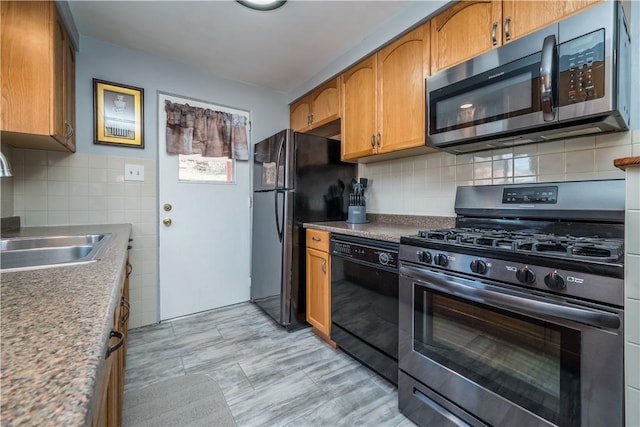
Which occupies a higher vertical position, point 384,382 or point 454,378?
point 454,378

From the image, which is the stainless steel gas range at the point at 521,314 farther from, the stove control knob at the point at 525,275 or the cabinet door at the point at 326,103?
the cabinet door at the point at 326,103

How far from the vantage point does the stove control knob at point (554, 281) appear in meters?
0.94

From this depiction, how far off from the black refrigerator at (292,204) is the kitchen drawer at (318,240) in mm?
120

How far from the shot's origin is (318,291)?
87.7 inches

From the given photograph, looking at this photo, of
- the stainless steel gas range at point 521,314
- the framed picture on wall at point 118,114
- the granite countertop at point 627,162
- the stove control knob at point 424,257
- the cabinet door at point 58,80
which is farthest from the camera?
the framed picture on wall at point 118,114

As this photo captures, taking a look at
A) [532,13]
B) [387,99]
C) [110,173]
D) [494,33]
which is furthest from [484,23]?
[110,173]

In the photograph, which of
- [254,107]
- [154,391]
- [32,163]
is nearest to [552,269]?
[154,391]

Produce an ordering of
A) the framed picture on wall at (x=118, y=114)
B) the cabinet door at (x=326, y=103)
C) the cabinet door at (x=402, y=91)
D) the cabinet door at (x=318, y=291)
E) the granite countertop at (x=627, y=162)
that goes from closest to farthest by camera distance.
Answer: the granite countertop at (x=627, y=162)
the cabinet door at (x=402, y=91)
the cabinet door at (x=318, y=291)
the framed picture on wall at (x=118, y=114)
the cabinet door at (x=326, y=103)

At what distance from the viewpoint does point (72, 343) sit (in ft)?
1.37

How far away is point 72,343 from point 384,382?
1.74m

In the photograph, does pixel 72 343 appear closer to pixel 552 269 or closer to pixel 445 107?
pixel 552 269

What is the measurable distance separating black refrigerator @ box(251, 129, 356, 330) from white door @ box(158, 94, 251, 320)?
36cm

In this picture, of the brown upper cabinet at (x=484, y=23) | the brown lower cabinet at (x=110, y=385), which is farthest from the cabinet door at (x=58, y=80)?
the brown upper cabinet at (x=484, y=23)

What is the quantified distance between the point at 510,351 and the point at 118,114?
3.04 meters
